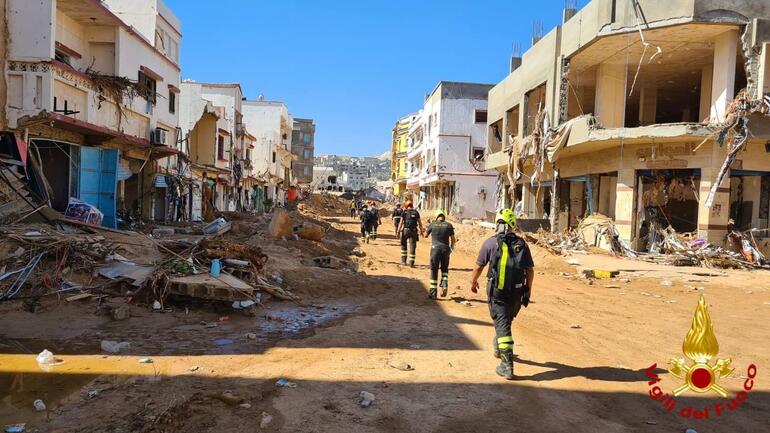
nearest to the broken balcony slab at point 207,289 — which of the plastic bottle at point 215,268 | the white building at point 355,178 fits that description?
the plastic bottle at point 215,268

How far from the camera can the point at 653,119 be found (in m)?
24.4

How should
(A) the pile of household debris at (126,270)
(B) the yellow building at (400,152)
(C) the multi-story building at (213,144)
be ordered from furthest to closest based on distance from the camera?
(B) the yellow building at (400,152), (C) the multi-story building at (213,144), (A) the pile of household debris at (126,270)

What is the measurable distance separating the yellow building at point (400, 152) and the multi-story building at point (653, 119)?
4567cm

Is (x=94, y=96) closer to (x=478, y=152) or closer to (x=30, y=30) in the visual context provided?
(x=30, y=30)

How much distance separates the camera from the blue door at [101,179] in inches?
666

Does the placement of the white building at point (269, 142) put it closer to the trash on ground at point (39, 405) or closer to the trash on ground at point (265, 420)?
the trash on ground at point (39, 405)

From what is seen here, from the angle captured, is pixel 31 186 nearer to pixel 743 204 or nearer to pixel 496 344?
pixel 496 344

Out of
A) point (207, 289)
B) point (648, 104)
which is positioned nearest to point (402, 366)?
point (207, 289)

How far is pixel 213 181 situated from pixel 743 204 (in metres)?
29.1

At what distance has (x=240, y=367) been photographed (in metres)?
5.44

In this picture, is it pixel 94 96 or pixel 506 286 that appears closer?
pixel 506 286

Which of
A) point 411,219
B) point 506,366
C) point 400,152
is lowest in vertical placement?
point 506,366

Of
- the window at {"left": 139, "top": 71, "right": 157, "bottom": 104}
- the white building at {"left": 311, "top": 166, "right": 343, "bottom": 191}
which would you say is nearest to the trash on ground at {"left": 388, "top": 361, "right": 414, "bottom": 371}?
the window at {"left": 139, "top": 71, "right": 157, "bottom": 104}

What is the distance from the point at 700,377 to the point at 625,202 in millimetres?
15433
